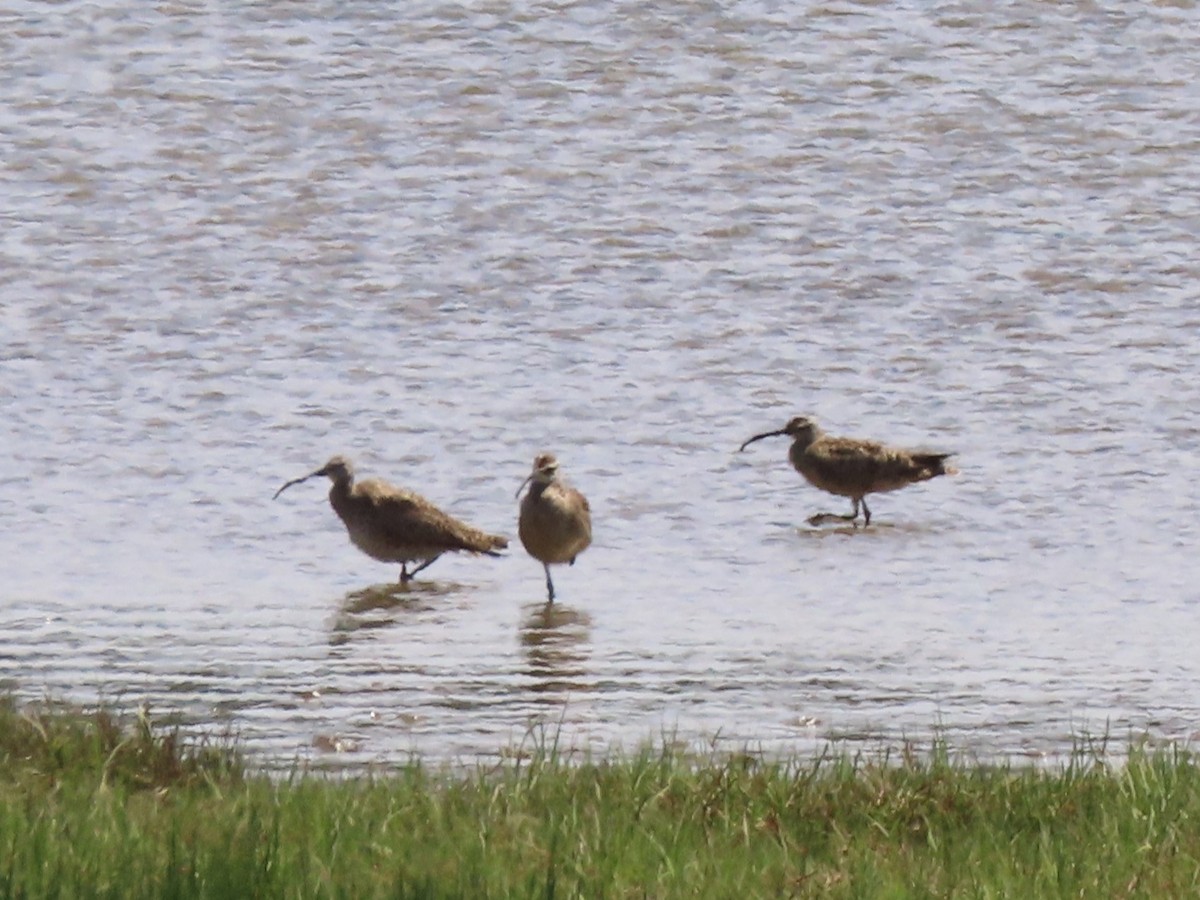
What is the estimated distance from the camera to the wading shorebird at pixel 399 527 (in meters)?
12.2

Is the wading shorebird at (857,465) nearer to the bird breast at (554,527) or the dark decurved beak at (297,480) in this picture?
the bird breast at (554,527)

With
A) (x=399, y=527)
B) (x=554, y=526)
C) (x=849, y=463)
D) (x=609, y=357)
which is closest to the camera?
(x=554, y=526)

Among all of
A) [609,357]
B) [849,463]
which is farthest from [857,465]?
[609,357]

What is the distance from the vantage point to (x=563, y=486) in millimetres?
12359

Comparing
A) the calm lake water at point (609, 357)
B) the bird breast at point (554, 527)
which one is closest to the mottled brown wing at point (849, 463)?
the calm lake water at point (609, 357)

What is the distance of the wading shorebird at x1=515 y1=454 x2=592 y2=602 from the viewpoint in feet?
38.3

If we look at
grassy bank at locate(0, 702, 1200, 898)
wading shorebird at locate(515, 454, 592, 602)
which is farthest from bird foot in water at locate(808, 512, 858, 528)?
grassy bank at locate(0, 702, 1200, 898)

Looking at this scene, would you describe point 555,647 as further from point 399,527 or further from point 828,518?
point 828,518

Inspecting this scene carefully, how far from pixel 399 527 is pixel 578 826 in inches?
233

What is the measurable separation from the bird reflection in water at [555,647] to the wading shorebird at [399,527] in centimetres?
107

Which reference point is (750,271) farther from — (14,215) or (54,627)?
(54,627)

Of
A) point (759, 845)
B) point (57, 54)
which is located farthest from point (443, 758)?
point (57, 54)

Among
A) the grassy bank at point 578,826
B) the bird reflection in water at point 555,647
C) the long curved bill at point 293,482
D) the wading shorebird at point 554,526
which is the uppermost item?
the grassy bank at point 578,826

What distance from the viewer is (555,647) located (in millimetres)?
10203
